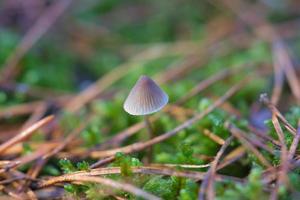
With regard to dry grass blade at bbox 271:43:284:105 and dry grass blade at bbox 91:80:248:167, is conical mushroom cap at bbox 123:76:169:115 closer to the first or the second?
dry grass blade at bbox 91:80:248:167

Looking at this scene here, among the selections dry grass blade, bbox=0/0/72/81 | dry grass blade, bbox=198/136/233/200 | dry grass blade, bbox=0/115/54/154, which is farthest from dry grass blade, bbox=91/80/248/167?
dry grass blade, bbox=0/0/72/81

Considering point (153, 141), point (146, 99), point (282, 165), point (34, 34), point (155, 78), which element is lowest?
point (282, 165)

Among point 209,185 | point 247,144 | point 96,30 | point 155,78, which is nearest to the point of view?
point 209,185

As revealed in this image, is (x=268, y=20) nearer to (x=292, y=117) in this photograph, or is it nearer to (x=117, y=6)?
(x=117, y=6)

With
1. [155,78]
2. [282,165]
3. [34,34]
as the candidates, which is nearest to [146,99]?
[282,165]

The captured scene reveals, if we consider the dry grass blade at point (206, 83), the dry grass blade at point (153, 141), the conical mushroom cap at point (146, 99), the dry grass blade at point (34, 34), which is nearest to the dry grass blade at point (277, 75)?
the dry grass blade at point (206, 83)

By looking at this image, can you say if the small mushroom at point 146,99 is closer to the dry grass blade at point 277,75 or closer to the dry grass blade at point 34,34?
the dry grass blade at point 277,75

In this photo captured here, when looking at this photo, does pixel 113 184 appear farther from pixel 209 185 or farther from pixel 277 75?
pixel 277 75

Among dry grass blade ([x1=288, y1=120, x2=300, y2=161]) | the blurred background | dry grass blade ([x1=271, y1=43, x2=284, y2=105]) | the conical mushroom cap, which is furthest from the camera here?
the blurred background

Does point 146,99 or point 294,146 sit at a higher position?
point 146,99
